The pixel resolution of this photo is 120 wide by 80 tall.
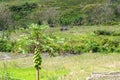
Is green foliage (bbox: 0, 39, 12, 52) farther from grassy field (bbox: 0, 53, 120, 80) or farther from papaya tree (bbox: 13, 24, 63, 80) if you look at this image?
papaya tree (bbox: 13, 24, 63, 80)

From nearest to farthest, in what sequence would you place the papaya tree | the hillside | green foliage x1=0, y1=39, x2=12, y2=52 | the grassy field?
the papaya tree < the grassy field < green foliage x1=0, y1=39, x2=12, y2=52 < the hillside

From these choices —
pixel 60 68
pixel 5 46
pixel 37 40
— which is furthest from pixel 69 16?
pixel 37 40

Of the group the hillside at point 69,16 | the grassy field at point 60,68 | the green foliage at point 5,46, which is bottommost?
the hillside at point 69,16

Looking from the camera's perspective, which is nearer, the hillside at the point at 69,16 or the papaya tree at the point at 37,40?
the papaya tree at the point at 37,40

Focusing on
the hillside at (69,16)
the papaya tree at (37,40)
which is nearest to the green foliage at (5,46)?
the hillside at (69,16)

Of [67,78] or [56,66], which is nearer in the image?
[67,78]

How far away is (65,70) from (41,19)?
11545cm

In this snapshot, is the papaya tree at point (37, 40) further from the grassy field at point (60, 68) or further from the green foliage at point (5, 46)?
the green foliage at point (5, 46)

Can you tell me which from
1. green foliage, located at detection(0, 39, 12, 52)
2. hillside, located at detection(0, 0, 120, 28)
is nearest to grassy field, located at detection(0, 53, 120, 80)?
green foliage, located at detection(0, 39, 12, 52)

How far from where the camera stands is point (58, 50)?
9144 cm

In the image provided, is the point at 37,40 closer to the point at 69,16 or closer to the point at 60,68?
the point at 60,68

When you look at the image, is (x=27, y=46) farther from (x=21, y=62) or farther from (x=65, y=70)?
(x=21, y=62)

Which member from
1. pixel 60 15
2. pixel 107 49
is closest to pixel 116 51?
pixel 107 49

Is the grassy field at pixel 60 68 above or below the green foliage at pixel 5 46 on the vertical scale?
above
